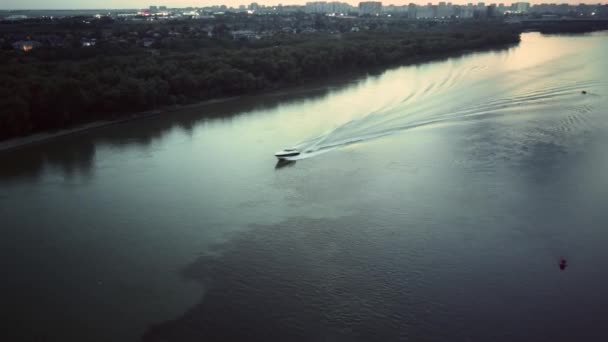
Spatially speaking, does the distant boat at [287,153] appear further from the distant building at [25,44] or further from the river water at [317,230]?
the distant building at [25,44]

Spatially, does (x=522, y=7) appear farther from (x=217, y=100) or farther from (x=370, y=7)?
(x=217, y=100)

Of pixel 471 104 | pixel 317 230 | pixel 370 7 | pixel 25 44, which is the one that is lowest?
pixel 317 230

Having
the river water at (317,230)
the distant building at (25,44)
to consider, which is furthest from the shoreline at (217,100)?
the distant building at (25,44)

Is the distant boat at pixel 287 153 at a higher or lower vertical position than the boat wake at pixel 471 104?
lower

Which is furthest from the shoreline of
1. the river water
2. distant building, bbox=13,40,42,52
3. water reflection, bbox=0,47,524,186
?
distant building, bbox=13,40,42,52

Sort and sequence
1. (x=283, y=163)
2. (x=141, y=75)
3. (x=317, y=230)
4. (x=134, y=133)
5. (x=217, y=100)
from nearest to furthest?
(x=317, y=230) → (x=283, y=163) → (x=134, y=133) → (x=141, y=75) → (x=217, y=100)

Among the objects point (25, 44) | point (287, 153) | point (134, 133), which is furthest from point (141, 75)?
point (25, 44)
